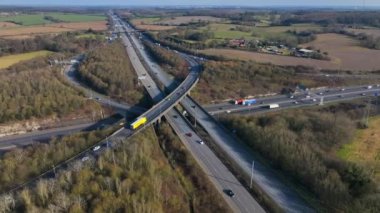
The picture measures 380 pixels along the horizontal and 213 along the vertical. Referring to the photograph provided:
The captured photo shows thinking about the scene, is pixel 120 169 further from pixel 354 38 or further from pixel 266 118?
pixel 354 38

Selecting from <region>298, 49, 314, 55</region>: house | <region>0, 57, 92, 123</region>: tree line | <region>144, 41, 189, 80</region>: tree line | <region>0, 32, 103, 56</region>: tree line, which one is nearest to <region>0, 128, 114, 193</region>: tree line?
<region>0, 57, 92, 123</region>: tree line

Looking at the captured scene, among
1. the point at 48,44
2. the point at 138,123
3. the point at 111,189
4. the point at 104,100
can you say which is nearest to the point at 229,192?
the point at 111,189

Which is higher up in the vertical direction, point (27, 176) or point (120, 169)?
point (120, 169)

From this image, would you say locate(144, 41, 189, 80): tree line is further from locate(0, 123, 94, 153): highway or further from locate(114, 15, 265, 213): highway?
locate(0, 123, 94, 153): highway

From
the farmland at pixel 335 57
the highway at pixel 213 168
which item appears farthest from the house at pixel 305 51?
the highway at pixel 213 168

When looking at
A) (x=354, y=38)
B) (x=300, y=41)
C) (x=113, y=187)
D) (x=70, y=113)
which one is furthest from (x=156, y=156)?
(x=354, y=38)
